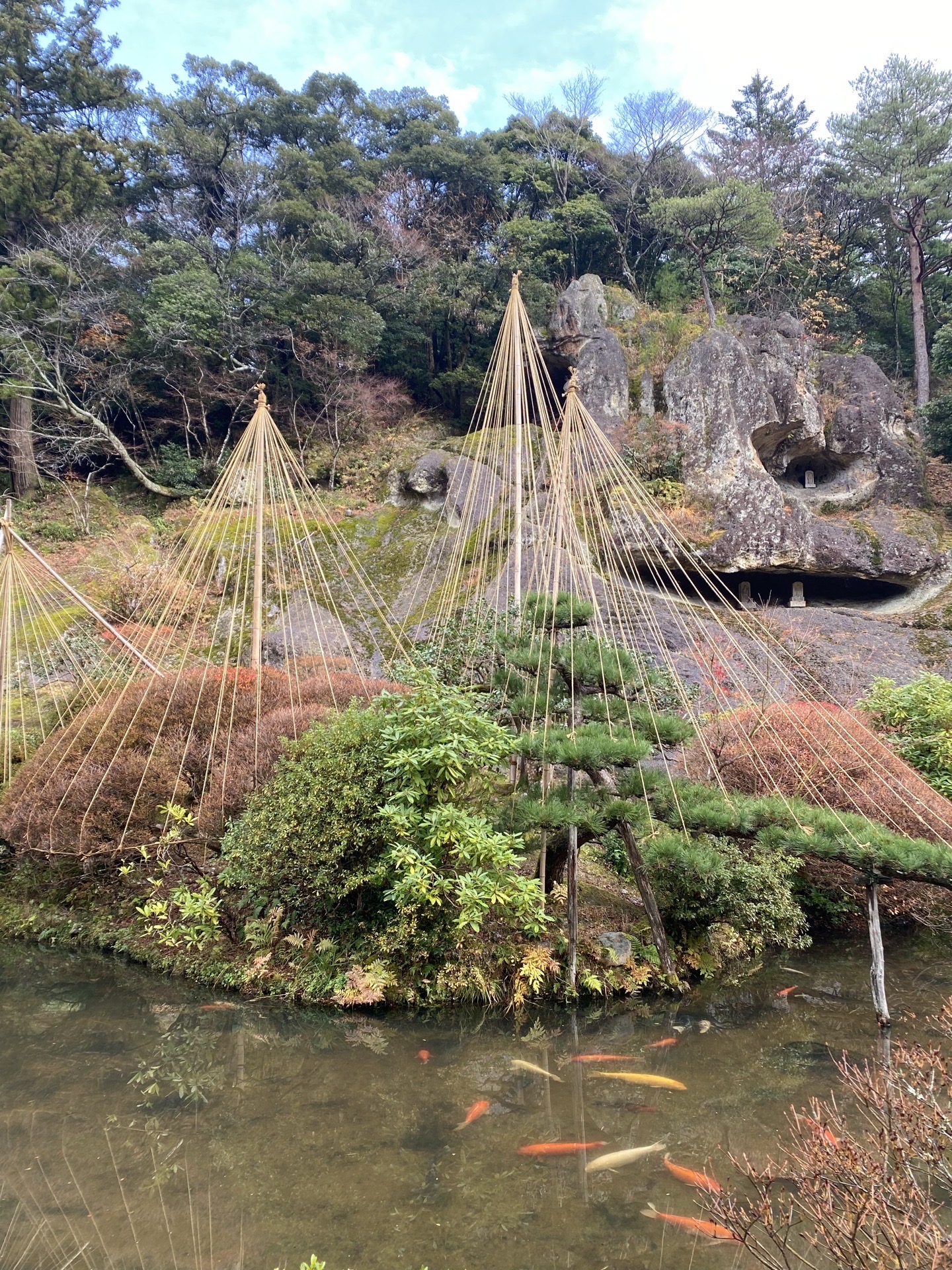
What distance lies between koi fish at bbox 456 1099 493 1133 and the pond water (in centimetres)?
2

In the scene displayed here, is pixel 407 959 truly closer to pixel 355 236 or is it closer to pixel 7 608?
pixel 7 608

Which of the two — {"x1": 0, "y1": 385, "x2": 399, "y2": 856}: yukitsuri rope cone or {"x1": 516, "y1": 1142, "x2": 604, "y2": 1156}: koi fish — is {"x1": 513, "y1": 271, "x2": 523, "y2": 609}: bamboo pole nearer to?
{"x1": 0, "y1": 385, "x2": 399, "y2": 856}: yukitsuri rope cone

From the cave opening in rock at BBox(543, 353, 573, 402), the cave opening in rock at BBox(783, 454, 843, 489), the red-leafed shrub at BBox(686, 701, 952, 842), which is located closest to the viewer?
the red-leafed shrub at BBox(686, 701, 952, 842)

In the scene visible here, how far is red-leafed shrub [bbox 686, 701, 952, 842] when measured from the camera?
582cm

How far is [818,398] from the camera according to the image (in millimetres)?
15680

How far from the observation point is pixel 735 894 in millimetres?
5312

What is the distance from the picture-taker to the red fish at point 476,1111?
149 inches

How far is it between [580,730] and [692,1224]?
2.70m

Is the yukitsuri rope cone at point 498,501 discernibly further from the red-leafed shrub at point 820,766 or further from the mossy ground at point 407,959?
the mossy ground at point 407,959

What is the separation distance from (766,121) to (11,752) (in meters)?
26.2

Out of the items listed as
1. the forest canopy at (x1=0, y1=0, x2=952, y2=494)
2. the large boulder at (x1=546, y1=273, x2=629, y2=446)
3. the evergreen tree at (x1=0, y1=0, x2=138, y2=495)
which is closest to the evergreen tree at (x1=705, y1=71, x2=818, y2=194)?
the forest canopy at (x1=0, y1=0, x2=952, y2=494)

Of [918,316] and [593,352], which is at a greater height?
[918,316]

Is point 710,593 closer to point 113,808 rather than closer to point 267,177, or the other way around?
point 113,808

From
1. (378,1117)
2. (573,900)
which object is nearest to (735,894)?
(573,900)
